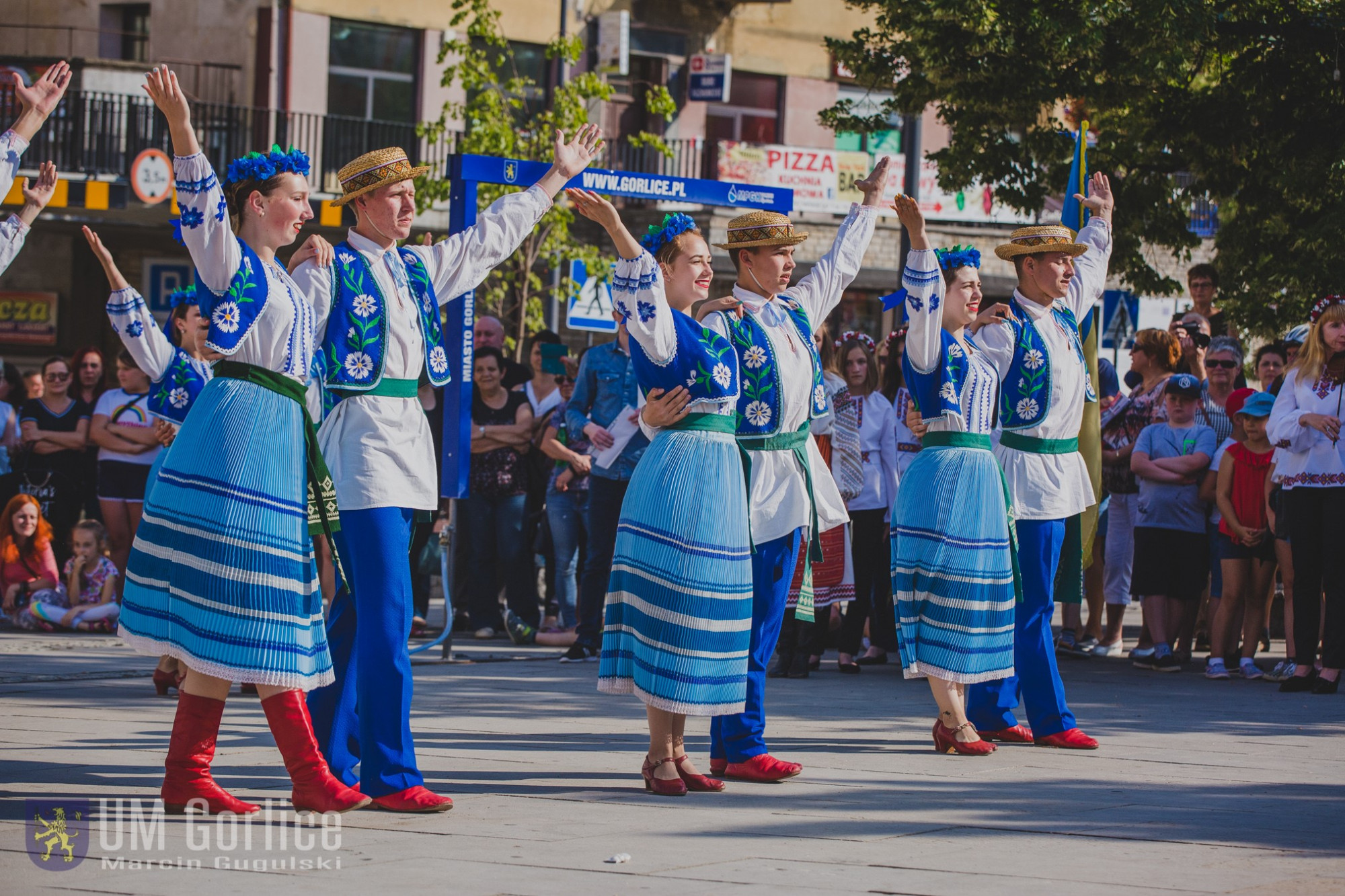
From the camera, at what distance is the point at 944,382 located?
748cm

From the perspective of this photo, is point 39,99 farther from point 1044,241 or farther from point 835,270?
point 1044,241

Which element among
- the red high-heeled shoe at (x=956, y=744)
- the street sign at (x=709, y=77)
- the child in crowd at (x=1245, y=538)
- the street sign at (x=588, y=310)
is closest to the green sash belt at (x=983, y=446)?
the red high-heeled shoe at (x=956, y=744)

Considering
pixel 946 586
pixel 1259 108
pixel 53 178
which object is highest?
pixel 1259 108

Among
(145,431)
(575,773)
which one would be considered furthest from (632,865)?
(145,431)

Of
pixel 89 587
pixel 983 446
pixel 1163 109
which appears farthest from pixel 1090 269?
pixel 1163 109

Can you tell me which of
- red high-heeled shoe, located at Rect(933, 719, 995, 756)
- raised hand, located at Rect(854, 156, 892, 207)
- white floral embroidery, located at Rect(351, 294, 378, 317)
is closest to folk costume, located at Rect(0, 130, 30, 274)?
white floral embroidery, located at Rect(351, 294, 378, 317)

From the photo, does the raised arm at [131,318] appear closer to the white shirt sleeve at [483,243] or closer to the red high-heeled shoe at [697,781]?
the white shirt sleeve at [483,243]

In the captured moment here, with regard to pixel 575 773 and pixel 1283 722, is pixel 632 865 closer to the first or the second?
pixel 575 773

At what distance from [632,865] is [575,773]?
182 centimetres

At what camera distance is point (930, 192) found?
30438mm

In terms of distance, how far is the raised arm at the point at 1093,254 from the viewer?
27.5 ft

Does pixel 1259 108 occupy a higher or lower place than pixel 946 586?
higher

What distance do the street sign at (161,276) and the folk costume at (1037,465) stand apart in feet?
74.2
